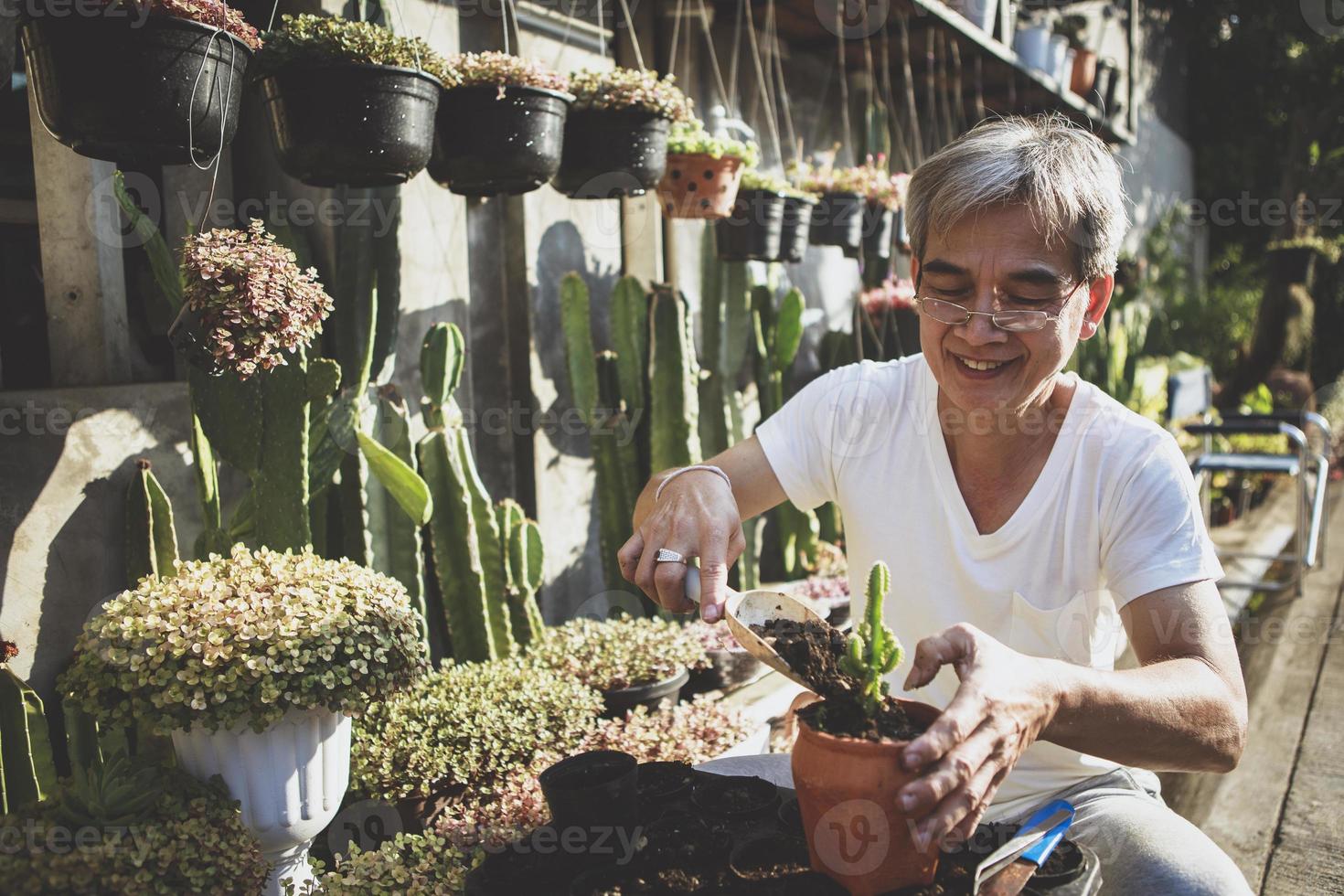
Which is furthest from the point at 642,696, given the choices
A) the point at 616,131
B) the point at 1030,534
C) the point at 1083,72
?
the point at 1083,72

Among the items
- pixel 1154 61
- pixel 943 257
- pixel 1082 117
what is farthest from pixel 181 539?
pixel 1154 61

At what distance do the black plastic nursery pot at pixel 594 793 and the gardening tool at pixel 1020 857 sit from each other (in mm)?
513

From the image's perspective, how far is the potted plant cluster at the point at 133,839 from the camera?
1.46 m

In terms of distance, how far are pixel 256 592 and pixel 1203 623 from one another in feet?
5.21

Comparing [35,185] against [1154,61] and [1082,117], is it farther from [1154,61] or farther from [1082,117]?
[1154,61]

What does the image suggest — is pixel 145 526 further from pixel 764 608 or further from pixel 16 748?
pixel 764 608

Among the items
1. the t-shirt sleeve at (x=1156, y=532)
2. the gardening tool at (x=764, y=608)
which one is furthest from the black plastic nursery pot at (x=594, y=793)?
the t-shirt sleeve at (x=1156, y=532)

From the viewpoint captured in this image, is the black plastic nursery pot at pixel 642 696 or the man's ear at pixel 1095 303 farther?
the black plastic nursery pot at pixel 642 696

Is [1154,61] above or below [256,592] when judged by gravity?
above

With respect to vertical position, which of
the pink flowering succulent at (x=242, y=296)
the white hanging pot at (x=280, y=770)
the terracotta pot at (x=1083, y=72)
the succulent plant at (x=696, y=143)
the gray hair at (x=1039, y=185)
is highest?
the terracotta pot at (x=1083, y=72)

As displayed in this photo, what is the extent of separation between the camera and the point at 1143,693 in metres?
1.37

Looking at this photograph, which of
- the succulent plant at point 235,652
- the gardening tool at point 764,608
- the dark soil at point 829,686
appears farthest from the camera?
the succulent plant at point 235,652

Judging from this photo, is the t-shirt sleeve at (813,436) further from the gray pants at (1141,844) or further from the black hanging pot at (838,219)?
the black hanging pot at (838,219)

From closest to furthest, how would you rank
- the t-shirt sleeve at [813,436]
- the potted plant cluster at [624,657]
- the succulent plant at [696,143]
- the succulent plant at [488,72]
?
1. the t-shirt sleeve at [813,436]
2. the succulent plant at [488,72]
3. the potted plant cluster at [624,657]
4. the succulent plant at [696,143]
